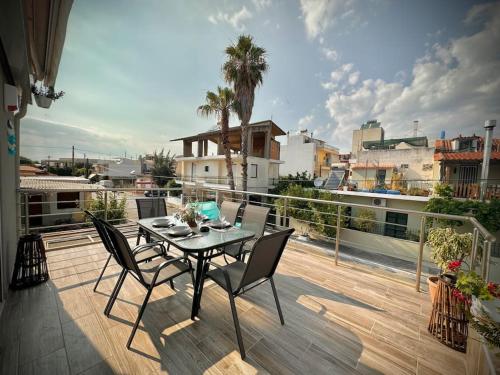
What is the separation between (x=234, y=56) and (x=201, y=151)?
954 centimetres

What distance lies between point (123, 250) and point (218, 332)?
1.08 meters

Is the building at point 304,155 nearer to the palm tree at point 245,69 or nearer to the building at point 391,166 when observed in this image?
the building at point 391,166

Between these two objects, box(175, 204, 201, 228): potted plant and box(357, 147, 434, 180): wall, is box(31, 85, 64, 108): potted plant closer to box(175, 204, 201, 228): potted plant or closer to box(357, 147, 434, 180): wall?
box(175, 204, 201, 228): potted plant

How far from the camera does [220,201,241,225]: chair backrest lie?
122 inches

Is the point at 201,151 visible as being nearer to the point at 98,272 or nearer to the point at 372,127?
the point at 98,272

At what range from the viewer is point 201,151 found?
55.7 ft

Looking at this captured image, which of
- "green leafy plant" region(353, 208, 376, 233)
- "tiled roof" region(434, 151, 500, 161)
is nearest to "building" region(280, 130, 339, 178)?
"green leafy plant" region(353, 208, 376, 233)

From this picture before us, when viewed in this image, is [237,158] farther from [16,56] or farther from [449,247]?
[449,247]

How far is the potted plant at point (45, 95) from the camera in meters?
3.49

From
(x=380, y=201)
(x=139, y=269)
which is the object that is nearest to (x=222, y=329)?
(x=139, y=269)

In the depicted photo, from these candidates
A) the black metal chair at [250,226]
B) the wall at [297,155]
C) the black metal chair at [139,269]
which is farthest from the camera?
the wall at [297,155]

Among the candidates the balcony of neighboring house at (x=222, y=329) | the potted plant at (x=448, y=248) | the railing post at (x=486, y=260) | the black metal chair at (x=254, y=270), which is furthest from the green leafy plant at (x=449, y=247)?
the black metal chair at (x=254, y=270)

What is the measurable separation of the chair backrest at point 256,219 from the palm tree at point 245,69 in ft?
23.5

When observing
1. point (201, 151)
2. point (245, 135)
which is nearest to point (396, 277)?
point (245, 135)
